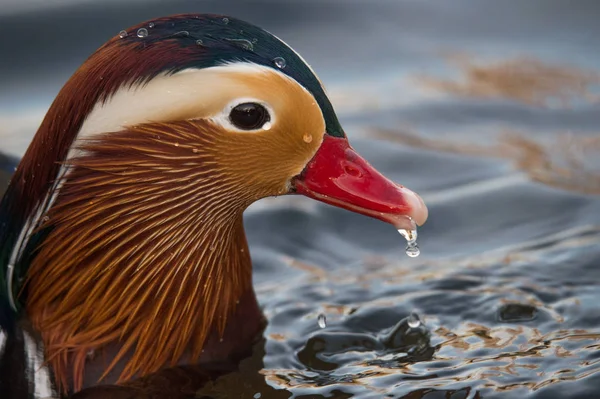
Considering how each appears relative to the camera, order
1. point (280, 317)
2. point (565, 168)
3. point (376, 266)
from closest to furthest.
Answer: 1. point (280, 317)
2. point (376, 266)
3. point (565, 168)

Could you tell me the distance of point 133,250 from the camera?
3.50m

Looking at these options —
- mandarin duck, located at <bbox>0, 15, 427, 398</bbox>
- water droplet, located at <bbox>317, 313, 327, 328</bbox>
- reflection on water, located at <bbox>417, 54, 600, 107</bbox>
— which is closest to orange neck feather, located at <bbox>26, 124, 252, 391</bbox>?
mandarin duck, located at <bbox>0, 15, 427, 398</bbox>

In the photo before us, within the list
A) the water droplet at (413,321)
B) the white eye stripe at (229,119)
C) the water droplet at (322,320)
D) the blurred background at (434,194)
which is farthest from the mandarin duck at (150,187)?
the water droplet at (413,321)

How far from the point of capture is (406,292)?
14.3 ft

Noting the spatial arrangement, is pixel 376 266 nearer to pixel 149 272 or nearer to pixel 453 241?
pixel 453 241

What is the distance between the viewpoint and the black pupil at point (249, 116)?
331 cm

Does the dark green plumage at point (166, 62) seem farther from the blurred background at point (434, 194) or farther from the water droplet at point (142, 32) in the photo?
the blurred background at point (434, 194)

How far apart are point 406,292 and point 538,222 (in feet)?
3.08

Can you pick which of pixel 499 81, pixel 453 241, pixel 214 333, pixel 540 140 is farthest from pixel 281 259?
pixel 499 81

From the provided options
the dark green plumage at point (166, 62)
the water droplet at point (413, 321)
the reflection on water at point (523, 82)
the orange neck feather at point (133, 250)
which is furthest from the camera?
the reflection on water at point (523, 82)

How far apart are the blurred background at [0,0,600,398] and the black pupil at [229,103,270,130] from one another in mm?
896

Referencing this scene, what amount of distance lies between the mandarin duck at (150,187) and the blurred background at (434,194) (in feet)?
1.43

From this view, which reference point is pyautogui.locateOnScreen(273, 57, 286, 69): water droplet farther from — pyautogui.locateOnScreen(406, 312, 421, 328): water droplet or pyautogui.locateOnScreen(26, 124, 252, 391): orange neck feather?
pyautogui.locateOnScreen(406, 312, 421, 328): water droplet

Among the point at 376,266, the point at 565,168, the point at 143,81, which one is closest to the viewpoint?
the point at 143,81
